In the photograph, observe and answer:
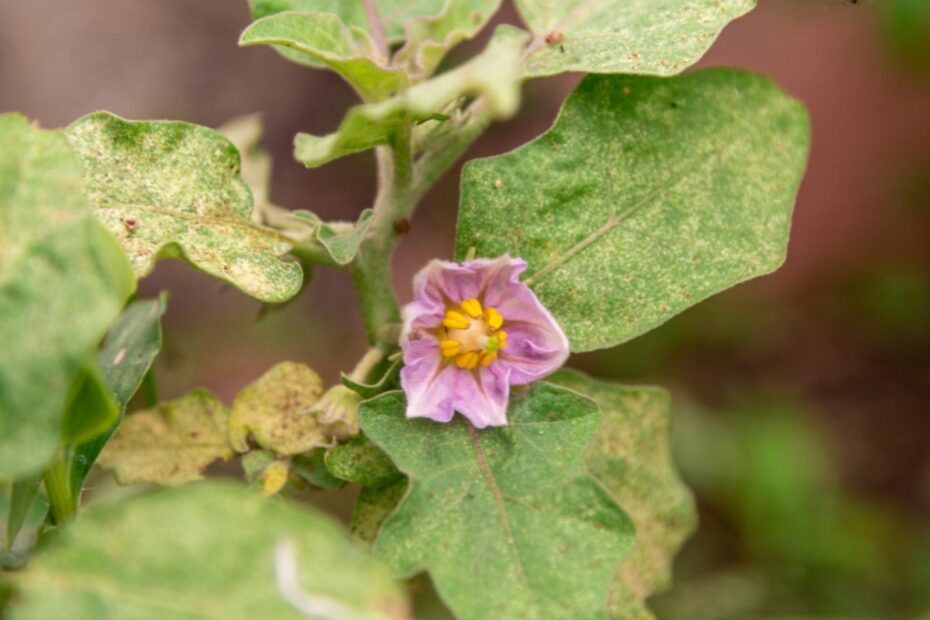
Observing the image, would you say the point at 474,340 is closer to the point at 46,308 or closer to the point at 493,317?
the point at 493,317

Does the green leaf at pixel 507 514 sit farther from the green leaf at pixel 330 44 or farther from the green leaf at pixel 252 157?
the green leaf at pixel 252 157

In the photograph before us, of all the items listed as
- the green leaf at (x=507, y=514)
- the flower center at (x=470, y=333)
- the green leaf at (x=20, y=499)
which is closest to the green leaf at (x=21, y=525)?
the green leaf at (x=20, y=499)

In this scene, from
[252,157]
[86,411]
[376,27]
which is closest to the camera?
[86,411]

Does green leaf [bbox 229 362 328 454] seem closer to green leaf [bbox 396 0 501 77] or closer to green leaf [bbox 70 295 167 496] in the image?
green leaf [bbox 70 295 167 496]

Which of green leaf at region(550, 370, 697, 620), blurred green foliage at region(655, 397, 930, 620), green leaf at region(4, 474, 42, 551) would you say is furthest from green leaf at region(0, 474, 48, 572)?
blurred green foliage at region(655, 397, 930, 620)

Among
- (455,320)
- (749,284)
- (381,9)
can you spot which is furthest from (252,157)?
(749,284)
